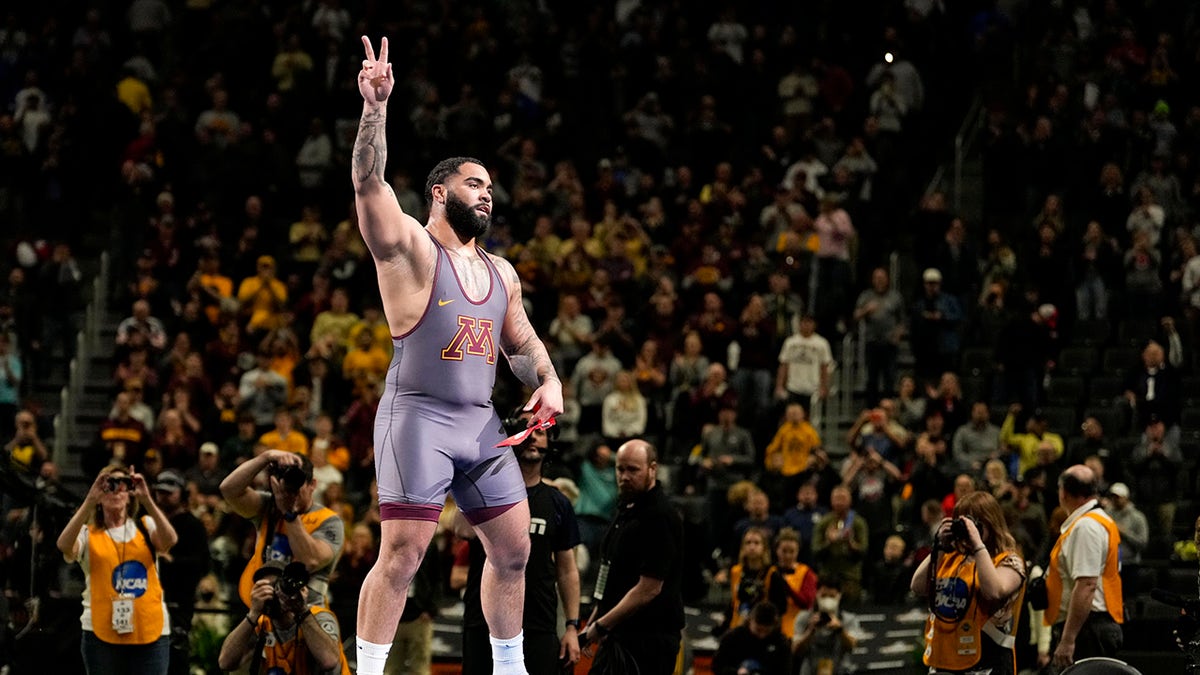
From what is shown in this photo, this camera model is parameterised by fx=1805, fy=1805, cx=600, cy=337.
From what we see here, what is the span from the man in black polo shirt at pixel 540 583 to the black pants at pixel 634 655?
0.21 metres

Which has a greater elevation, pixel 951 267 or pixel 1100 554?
pixel 951 267

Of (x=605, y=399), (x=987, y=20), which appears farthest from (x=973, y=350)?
(x=987, y=20)

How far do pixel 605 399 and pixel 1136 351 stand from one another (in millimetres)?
5140

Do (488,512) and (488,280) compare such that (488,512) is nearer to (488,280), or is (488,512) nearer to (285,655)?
(488,280)

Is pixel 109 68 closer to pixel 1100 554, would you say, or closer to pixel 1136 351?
pixel 1136 351

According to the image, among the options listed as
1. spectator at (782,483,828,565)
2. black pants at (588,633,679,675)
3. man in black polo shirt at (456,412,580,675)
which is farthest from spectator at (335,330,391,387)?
man in black polo shirt at (456,412,580,675)

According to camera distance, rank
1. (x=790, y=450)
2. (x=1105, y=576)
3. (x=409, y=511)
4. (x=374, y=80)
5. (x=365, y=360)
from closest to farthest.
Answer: (x=374, y=80) < (x=409, y=511) < (x=1105, y=576) < (x=790, y=450) < (x=365, y=360)

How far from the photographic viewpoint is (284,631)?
8.23 metres

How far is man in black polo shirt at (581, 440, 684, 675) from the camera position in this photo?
8.78m

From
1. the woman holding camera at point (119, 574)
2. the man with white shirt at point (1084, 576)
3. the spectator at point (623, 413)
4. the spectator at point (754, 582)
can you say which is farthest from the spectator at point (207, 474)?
the man with white shirt at point (1084, 576)

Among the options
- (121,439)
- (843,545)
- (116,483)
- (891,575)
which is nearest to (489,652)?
(116,483)

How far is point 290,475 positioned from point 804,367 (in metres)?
9.23

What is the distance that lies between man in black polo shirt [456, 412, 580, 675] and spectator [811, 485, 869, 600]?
5789 millimetres

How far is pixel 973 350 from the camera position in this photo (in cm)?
1775
